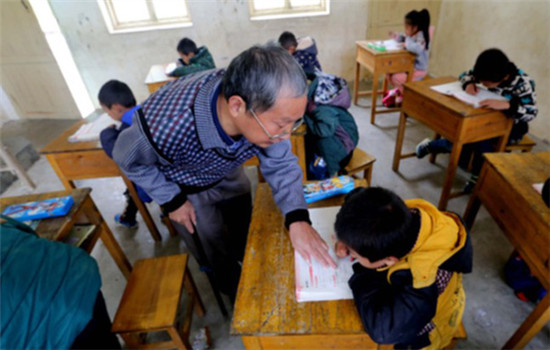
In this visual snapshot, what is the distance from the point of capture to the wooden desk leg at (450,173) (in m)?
2.02

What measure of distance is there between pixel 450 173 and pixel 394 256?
5.50 ft

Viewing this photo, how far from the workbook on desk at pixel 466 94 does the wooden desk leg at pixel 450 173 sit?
290 millimetres

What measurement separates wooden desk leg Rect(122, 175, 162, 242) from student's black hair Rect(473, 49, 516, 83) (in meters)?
2.46

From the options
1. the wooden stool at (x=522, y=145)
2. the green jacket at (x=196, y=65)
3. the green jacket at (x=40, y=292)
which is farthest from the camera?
the green jacket at (x=196, y=65)

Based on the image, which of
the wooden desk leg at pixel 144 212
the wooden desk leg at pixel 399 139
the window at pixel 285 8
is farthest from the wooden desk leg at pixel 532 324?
the window at pixel 285 8

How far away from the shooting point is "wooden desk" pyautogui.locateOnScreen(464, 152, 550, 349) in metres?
1.15

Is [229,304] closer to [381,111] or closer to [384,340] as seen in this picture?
[384,340]

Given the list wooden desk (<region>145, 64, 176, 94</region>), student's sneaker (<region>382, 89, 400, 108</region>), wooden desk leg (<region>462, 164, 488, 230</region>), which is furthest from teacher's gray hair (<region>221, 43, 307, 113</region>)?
student's sneaker (<region>382, 89, 400, 108</region>)

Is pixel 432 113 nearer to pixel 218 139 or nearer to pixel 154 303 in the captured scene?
pixel 218 139

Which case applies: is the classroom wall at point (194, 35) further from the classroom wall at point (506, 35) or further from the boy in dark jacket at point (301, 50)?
the boy in dark jacket at point (301, 50)

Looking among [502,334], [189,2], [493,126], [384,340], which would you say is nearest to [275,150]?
[384,340]

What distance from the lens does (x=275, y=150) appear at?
114cm

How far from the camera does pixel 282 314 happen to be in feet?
2.64

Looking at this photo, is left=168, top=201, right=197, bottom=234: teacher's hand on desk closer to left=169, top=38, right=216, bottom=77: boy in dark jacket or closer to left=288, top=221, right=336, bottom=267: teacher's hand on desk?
left=288, top=221, right=336, bottom=267: teacher's hand on desk
